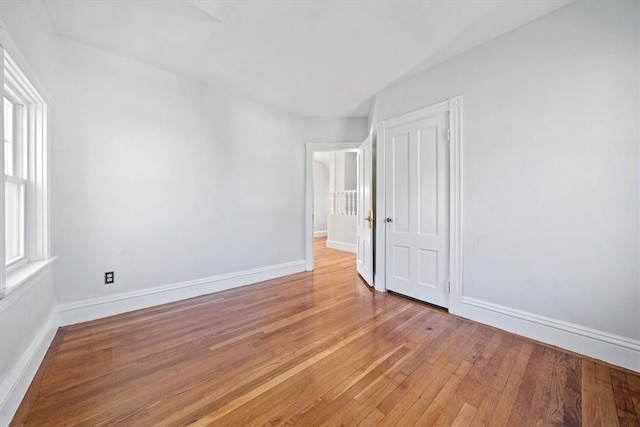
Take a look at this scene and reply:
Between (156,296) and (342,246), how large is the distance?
4124 mm

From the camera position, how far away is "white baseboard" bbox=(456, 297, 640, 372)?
64.8 inches

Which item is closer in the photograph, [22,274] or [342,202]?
[22,274]

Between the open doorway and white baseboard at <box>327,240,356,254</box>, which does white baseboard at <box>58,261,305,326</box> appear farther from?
the open doorway

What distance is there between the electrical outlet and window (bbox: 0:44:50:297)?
0.52 m

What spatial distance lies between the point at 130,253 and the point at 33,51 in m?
1.70

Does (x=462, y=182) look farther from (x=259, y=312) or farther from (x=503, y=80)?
(x=259, y=312)

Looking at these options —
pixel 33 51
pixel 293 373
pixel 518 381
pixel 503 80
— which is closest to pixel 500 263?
pixel 518 381

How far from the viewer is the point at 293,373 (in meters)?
1.59

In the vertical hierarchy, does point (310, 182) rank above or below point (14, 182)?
above

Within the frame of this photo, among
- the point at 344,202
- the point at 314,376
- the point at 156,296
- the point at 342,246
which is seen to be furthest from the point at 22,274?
the point at 344,202

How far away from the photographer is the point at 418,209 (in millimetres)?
2746

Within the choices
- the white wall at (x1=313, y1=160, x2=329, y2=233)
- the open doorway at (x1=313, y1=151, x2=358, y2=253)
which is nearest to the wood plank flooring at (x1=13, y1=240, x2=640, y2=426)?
the open doorway at (x1=313, y1=151, x2=358, y2=253)

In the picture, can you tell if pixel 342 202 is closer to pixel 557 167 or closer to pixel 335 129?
pixel 335 129

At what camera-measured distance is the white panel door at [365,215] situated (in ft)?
10.9
